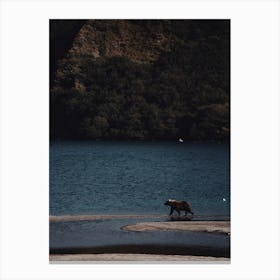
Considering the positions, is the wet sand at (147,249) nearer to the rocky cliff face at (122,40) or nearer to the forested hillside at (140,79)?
the forested hillside at (140,79)

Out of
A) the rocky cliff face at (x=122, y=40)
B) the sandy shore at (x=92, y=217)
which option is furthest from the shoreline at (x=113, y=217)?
the rocky cliff face at (x=122, y=40)

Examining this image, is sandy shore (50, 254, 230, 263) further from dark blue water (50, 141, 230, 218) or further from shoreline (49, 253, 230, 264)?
dark blue water (50, 141, 230, 218)

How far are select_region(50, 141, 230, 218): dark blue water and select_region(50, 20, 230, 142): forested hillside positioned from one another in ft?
0.77

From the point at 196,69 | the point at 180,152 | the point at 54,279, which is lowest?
the point at 54,279

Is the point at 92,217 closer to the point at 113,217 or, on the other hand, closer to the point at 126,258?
the point at 113,217

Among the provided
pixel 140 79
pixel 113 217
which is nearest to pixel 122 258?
pixel 113 217

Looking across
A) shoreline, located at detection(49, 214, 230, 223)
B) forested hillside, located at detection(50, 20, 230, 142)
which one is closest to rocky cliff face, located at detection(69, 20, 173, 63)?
forested hillside, located at detection(50, 20, 230, 142)
